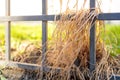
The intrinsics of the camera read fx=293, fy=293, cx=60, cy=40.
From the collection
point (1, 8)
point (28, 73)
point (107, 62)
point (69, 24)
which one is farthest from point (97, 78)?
point (1, 8)

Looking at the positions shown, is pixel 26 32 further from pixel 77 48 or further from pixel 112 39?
pixel 77 48

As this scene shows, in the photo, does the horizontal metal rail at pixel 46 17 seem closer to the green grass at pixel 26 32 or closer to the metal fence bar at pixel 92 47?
the metal fence bar at pixel 92 47

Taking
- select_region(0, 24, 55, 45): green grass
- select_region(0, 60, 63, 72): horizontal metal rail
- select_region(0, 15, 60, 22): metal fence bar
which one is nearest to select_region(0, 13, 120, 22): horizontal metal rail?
select_region(0, 15, 60, 22): metal fence bar

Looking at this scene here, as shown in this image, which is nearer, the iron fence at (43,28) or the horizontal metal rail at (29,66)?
the iron fence at (43,28)

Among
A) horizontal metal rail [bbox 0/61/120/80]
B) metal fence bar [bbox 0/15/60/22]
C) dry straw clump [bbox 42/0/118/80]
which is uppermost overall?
metal fence bar [bbox 0/15/60/22]

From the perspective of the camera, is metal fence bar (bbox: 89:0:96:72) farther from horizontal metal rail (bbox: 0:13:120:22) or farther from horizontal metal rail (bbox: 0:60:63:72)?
horizontal metal rail (bbox: 0:60:63:72)

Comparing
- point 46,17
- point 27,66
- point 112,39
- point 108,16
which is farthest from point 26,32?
point 108,16

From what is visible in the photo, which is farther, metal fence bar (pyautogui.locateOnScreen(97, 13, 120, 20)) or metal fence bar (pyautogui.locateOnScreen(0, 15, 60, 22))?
metal fence bar (pyautogui.locateOnScreen(0, 15, 60, 22))

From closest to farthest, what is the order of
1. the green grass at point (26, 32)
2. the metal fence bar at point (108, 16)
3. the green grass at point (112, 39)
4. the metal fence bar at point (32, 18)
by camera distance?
1. the metal fence bar at point (108, 16)
2. the green grass at point (112, 39)
3. the metal fence bar at point (32, 18)
4. the green grass at point (26, 32)

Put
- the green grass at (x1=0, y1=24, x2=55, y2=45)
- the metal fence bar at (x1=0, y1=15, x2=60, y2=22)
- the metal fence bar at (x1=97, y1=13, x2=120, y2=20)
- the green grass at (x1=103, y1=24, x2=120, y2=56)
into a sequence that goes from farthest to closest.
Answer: the green grass at (x1=0, y1=24, x2=55, y2=45), the metal fence bar at (x1=0, y1=15, x2=60, y2=22), the green grass at (x1=103, y1=24, x2=120, y2=56), the metal fence bar at (x1=97, y1=13, x2=120, y2=20)

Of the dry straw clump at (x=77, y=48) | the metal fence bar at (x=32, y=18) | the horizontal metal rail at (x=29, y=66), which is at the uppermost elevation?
the metal fence bar at (x=32, y=18)

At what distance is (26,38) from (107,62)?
5.67 feet

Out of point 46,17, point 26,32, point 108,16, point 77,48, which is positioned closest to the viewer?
point 108,16

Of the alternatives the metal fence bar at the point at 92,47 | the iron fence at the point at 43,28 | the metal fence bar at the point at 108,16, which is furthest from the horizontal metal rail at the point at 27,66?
the metal fence bar at the point at 108,16
